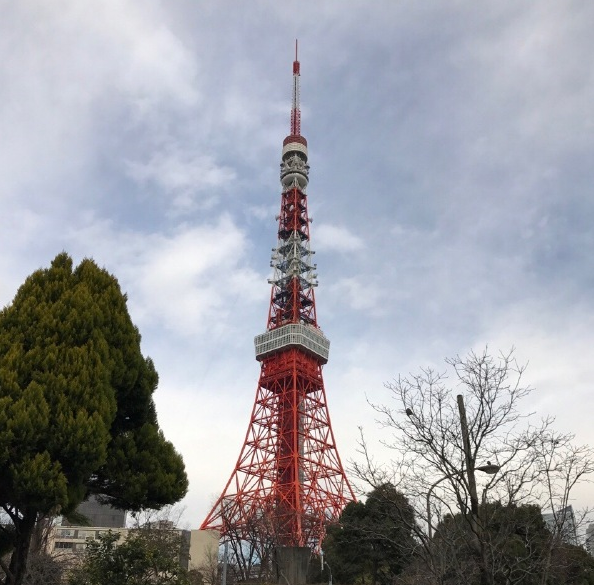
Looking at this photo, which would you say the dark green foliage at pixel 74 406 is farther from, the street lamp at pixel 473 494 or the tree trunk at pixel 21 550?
the street lamp at pixel 473 494

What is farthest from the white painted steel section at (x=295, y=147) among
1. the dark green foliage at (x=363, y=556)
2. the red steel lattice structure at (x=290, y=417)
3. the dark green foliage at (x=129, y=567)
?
the dark green foliage at (x=129, y=567)

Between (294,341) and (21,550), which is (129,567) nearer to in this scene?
(21,550)

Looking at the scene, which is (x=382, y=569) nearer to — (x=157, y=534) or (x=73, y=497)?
(x=157, y=534)

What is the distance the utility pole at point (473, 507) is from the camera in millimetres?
6469

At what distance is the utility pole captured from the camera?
6469 millimetres

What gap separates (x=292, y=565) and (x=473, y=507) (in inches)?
636

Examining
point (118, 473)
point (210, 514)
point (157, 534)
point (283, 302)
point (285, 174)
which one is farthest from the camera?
point (285, 174)

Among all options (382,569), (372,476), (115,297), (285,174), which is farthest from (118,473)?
(285,174)

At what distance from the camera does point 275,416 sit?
39938 millimetres

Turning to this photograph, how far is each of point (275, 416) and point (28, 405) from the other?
107ft

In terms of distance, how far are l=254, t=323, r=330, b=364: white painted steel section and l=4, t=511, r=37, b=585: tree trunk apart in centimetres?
3215

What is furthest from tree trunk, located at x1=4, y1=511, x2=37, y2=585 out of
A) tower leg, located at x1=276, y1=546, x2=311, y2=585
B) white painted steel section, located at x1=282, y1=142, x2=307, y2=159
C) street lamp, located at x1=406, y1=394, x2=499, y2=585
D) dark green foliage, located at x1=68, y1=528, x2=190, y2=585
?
white painted steel section, located at x1=282, y1=142, x2=307, y2=159

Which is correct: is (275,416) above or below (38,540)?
above

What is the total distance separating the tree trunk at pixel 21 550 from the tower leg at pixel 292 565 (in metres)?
13.0
